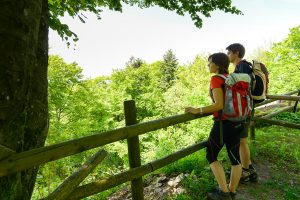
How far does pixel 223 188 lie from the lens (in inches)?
165

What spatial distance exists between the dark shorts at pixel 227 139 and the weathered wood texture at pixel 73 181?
1520 mm

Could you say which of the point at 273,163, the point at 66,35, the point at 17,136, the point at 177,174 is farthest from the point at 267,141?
the point at 17,136

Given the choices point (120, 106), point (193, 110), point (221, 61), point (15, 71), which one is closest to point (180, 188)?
point (193, 110)

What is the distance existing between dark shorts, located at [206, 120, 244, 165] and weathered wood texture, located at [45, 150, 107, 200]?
1.52 meters

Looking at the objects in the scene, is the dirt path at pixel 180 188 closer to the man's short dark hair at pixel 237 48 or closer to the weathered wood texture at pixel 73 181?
the weathered wood texture at pixel 73 181

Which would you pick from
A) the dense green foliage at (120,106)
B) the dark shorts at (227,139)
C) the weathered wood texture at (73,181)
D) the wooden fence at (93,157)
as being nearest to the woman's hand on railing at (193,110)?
the wooden fence at (93,157)

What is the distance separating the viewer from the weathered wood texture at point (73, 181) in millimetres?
2883

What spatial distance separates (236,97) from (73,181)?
226cm

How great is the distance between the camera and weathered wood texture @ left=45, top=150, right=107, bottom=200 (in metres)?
2.88

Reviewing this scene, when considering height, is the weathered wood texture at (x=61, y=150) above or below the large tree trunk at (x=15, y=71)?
below

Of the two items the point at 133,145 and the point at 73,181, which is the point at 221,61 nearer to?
the point at 133,145

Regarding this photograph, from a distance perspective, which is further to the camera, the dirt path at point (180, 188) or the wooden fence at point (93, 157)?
the dirt path at point (180, 188)

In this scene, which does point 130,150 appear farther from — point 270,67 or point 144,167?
point 270,67

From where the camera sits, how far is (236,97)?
395 centimetres
